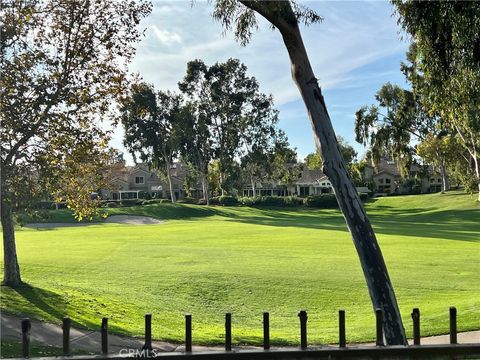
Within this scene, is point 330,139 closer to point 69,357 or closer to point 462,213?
point 69,357

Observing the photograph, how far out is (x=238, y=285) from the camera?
15.4 meters

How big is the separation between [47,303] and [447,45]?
32.4ft

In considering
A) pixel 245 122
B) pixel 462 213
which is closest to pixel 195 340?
pixel 462 213

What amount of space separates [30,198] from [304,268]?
986 centimetres

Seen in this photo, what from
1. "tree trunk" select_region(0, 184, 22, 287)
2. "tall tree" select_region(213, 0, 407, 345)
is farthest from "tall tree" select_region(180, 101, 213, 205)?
"tall tree" select_region(213, 0, 407, 345)

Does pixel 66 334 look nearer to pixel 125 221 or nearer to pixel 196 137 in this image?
pixel 125 221

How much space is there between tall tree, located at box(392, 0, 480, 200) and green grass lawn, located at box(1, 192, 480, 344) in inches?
172

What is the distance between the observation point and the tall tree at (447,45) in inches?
303

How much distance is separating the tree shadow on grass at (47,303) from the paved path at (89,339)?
0.64 metres

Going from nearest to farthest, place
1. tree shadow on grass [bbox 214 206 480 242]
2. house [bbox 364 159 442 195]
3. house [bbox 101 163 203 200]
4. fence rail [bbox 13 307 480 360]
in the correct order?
fence rail [bbox 13 307 480 360] < tree shadow on grass [bbox 214 206 480 242] < house [bbox 364 159 442 195] < house [bbox 101 163 203 200]

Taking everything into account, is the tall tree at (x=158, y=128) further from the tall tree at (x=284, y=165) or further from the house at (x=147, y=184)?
the house at (x=147, y=184)

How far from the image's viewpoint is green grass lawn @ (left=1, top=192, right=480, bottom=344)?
10.6m

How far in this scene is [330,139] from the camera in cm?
637

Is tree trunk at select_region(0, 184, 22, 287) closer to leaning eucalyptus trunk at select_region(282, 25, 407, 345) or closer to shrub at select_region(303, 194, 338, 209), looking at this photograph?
leaning eucalyptus trunk at select_region(282, 25, 407, 345)
